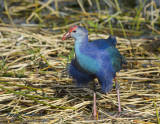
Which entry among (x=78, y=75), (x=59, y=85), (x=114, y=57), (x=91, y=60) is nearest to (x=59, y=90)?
(x=59, y=85)

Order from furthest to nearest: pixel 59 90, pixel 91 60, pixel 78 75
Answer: pixel 59 90 < pixel 78 75 < pixel 91 60

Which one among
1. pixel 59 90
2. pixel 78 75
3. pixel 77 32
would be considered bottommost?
pixel 59 90

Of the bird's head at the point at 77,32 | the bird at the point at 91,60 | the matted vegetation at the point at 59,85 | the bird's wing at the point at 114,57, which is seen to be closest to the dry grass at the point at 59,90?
the matted vegetation at the point at 59,85

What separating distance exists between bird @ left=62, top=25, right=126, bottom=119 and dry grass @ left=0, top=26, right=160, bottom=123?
0.30 metres

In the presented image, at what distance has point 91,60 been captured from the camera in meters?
2.67

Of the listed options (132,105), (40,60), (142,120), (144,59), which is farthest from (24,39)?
(142,120)

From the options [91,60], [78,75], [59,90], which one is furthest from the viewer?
Result: [59,90]

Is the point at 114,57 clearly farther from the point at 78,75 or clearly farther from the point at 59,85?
the point at 59,85

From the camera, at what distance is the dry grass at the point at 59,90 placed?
306 cm

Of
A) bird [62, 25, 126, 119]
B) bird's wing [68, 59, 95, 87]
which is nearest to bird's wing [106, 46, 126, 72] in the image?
bird [62, 25, 126, 119]

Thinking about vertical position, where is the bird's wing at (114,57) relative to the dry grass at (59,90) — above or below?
above

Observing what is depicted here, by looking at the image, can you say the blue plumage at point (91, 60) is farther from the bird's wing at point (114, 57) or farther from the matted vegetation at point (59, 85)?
the matted vegetation at point (59, 85)

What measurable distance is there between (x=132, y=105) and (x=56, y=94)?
0.87m

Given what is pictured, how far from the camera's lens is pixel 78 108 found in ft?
10.6
